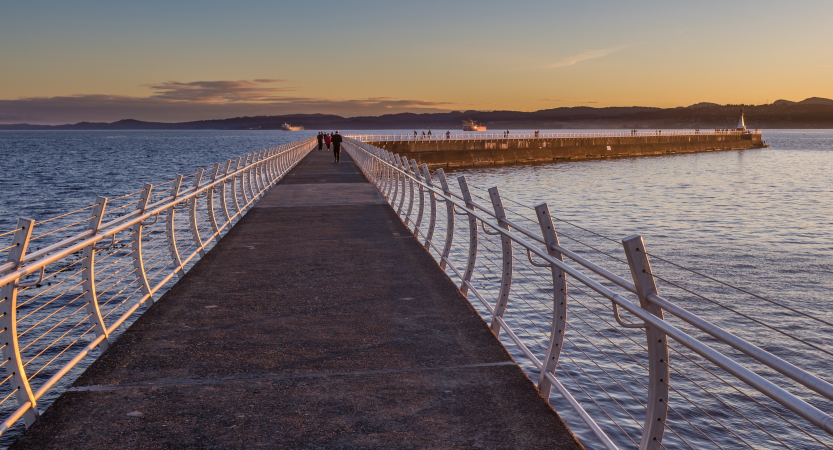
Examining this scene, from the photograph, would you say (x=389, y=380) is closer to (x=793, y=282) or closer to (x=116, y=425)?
(x=116, y=425)

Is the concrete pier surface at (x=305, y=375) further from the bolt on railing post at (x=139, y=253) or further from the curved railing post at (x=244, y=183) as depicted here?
the curved railing post at (x=244, y=183)

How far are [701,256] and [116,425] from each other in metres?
22.2

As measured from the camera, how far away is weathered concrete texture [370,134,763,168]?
74.5 m

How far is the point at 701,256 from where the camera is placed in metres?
23.5

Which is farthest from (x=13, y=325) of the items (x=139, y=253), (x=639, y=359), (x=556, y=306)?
(x=639, y=359)

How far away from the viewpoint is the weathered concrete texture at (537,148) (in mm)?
74500

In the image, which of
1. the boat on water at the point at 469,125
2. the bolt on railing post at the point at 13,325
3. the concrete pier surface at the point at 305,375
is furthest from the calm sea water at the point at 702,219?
the boat on water at the point at 469,125

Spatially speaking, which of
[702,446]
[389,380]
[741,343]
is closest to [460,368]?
A: [389,380]

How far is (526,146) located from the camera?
8575 cm

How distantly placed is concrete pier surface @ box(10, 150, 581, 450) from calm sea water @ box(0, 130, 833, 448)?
4.16 ft

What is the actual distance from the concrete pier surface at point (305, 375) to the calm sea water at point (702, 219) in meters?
1.27

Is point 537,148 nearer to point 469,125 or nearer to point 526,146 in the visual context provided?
point 526,146

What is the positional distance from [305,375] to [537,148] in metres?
83.4

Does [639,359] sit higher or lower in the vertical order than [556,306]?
lower
